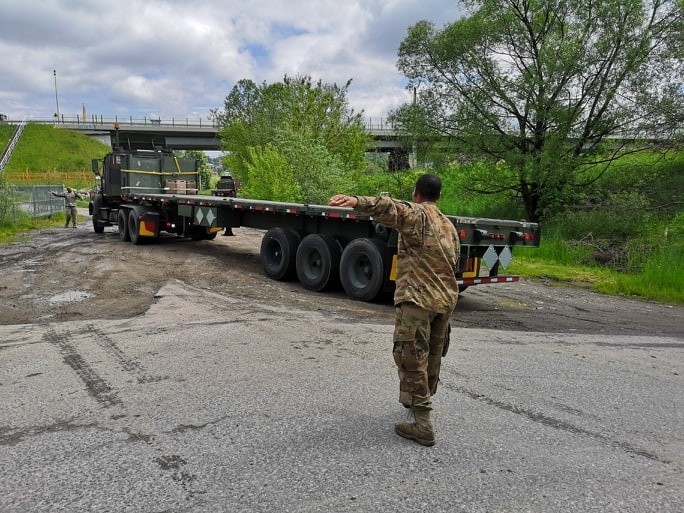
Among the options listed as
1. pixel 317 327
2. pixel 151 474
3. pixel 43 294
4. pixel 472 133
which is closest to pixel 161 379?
pixel 151 474

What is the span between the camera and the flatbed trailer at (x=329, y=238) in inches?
330

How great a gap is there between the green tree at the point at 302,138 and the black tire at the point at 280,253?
898 cm

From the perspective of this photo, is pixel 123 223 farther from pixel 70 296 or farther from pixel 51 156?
pixel 51 156

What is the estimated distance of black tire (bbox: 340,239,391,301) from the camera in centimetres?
853

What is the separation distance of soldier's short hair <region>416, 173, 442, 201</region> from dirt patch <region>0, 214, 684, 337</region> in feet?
12.8

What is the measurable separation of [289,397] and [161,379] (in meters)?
1.21

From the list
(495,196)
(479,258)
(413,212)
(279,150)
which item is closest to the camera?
(413,212)

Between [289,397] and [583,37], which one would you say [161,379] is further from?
[583,37]

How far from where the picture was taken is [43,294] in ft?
29.2

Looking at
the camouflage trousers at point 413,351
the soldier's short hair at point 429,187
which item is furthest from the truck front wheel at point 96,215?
the camouflage trousers at point 413,351

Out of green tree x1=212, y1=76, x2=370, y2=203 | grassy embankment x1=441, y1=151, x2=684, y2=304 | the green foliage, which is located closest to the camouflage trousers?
grassy embankment x1=441, y1=151, x2=684, y2=304

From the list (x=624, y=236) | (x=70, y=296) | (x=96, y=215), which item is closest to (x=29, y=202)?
(x=96, y=215)

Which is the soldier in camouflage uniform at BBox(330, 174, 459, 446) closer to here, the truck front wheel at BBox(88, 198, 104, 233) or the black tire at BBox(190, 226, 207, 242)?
the black tire at BBox(190, 226, 207, 242)

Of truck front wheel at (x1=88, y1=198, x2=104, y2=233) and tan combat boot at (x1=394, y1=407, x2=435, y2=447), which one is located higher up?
truck front wheel at (x1=88, y1=198, x2=104, y2=233)
